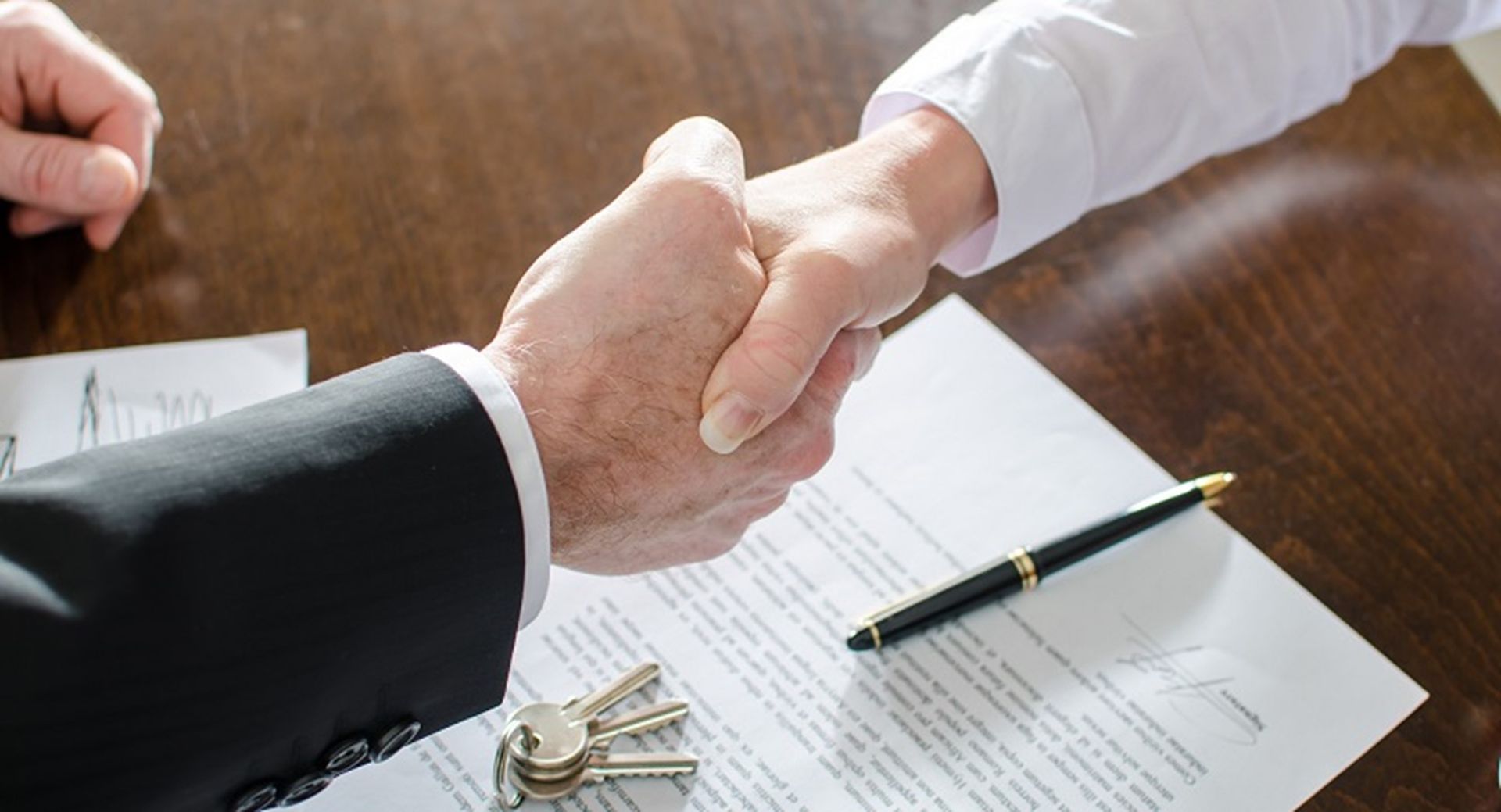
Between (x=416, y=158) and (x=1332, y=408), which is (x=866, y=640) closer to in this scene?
(x=1332, y=408)

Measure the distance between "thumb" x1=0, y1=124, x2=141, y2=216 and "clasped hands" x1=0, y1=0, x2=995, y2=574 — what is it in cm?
37

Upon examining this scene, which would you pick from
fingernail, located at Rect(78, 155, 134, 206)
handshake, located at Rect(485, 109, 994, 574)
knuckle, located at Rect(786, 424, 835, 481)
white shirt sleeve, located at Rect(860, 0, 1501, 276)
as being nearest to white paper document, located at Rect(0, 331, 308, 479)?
fingernail, located at Rect(78, 155, 134, 206)

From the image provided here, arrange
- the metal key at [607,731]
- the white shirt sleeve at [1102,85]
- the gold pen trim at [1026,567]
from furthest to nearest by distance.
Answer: the white shirt sleeve at [1102,85] < the gold pen trim at [1026,567] < the metal key at [607,731]

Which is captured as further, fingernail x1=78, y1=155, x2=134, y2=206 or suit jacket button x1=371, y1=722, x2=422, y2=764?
fingernail x1=78, y1=155, x2=134, y2=206

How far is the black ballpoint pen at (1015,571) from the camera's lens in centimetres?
81

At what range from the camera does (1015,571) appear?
84 centimetres

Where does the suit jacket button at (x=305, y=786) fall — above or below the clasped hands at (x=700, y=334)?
below

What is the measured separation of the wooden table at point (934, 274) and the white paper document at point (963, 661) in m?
0.04

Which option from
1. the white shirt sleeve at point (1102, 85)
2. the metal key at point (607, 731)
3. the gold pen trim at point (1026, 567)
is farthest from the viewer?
the white shirt sleeve at point (1102, 85)

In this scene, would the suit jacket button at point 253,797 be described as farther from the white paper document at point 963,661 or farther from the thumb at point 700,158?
the thumb at point 700,158

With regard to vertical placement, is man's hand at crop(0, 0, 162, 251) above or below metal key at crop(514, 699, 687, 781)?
above

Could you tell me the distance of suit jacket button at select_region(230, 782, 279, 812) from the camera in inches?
25.6
